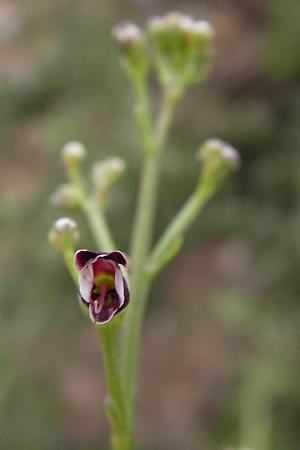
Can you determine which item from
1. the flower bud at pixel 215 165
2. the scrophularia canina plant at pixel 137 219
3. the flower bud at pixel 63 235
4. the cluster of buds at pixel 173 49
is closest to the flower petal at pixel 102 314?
the scrophularia canina plant at pixel 137 219

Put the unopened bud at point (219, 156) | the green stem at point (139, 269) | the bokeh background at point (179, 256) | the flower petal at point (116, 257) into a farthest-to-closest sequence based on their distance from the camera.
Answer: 1. the bokeh background at point (179, 256)
2. the unopened bud at point (219, 156)
3. the green stem at point (139, 269)
4. the flower petal at point (116, 257)

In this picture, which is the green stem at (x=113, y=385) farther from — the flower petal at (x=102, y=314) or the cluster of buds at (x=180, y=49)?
the cluster of buds at (x=180, y=49)

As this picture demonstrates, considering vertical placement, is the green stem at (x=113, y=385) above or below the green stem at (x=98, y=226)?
below

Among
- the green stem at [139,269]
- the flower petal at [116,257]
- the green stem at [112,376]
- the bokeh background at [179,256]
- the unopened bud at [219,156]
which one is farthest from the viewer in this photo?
the bokeh background at [179,256]

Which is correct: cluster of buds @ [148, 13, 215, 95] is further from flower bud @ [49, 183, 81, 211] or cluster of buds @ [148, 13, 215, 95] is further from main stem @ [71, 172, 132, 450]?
main stem @ [71, 172, 132, 450]

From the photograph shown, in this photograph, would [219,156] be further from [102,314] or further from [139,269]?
[102,314]

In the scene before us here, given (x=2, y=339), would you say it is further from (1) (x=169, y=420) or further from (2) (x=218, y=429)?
(1) (x=169, y=420)

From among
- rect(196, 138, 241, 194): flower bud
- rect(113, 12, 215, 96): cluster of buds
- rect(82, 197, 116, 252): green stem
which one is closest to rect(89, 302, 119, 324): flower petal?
rect(82, 197, 116, 252): green stem

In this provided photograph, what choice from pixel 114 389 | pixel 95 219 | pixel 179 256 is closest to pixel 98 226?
pixel 95 219
